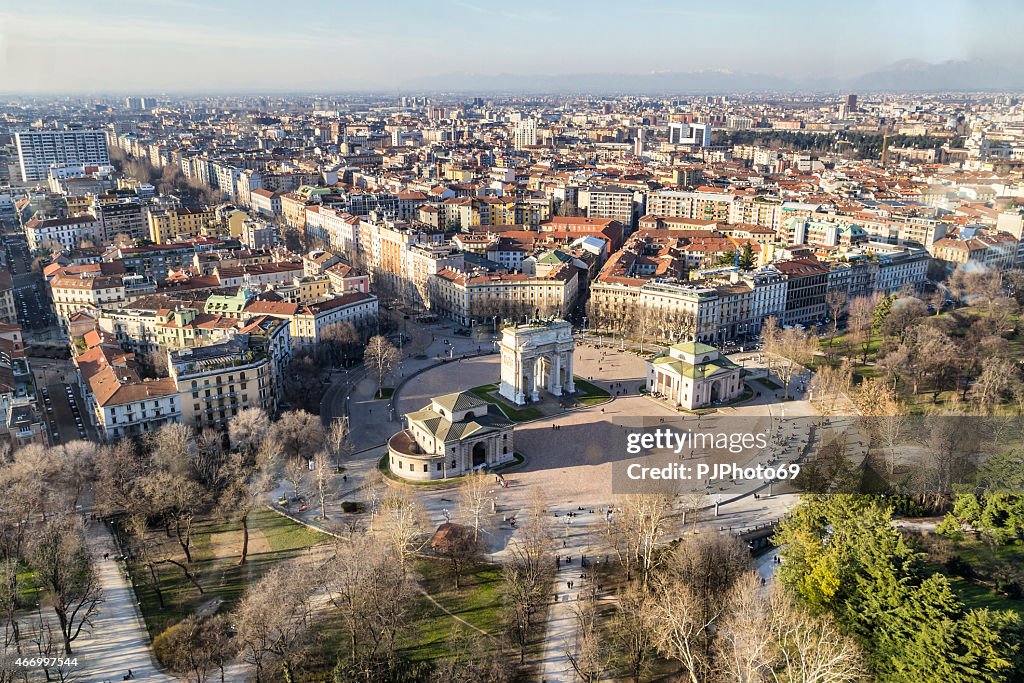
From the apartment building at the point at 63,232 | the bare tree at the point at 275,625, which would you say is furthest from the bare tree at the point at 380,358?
the apartment building at the point at 63,232

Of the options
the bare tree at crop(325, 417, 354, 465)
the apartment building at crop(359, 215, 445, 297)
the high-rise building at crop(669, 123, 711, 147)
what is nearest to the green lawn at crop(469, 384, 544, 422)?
the bare tree at crop(325, 417, 354, 465)

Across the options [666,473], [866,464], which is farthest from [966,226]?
[666,473]

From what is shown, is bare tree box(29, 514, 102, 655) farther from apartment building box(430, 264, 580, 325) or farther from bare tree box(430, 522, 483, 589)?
apartment building box(430, 264, 580, 325)

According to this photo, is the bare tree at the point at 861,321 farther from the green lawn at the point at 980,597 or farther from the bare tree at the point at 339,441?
the bare tree at the point at 339,441

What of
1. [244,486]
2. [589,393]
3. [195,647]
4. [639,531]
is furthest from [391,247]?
[195,647]

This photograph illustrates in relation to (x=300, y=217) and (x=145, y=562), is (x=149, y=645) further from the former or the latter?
(x=300, y=217)

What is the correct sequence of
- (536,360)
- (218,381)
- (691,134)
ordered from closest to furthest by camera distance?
(218,381), (536,360), (691,134)

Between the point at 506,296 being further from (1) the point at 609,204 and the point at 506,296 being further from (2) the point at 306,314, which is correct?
(1) the point at 609,204
